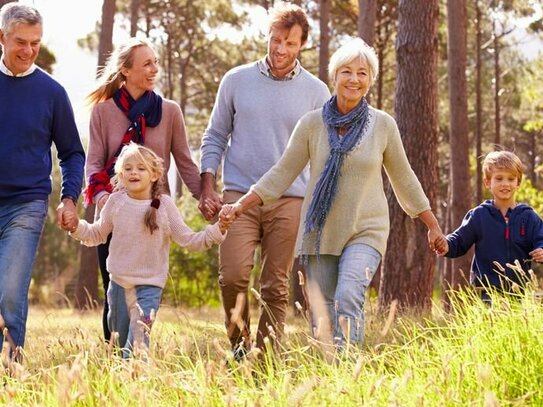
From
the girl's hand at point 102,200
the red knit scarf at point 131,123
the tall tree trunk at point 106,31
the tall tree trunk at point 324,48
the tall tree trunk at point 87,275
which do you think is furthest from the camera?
the tall tree trunk at point 324,48

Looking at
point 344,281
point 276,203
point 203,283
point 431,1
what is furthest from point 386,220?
point 203,283

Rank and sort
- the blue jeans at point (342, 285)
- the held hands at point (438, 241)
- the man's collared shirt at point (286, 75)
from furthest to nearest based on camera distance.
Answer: the man's collared shirt at point (286, 75) → the held hands at point (438, 241) → the blue jeans at point (342, 285)

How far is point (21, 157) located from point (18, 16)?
791 millimetres

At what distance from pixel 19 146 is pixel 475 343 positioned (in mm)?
2810

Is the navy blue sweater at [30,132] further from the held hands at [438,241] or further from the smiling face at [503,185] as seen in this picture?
the smiling face at [503,185]

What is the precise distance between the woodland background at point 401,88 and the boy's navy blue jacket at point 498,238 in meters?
0.55

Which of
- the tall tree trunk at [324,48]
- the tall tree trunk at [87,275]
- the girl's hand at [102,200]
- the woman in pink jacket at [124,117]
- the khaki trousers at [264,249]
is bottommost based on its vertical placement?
the tall tree trunk at [87,275]

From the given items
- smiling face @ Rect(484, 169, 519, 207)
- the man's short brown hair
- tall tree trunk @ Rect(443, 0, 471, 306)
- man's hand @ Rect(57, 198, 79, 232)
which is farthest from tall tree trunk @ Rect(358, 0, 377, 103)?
man's hand @ Rect(57, 198, 79, 232)

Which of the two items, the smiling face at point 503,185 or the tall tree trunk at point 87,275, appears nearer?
the smiling face at point 503,185

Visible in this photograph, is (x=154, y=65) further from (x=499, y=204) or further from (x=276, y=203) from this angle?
(x=499, y=204)

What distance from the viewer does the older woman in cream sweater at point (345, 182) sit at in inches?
223

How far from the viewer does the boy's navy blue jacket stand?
664cm

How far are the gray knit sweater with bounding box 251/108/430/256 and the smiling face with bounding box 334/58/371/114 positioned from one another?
0.19 m

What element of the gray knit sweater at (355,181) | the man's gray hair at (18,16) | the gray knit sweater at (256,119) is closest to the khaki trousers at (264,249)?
the gray knit sweater at (256,119)
